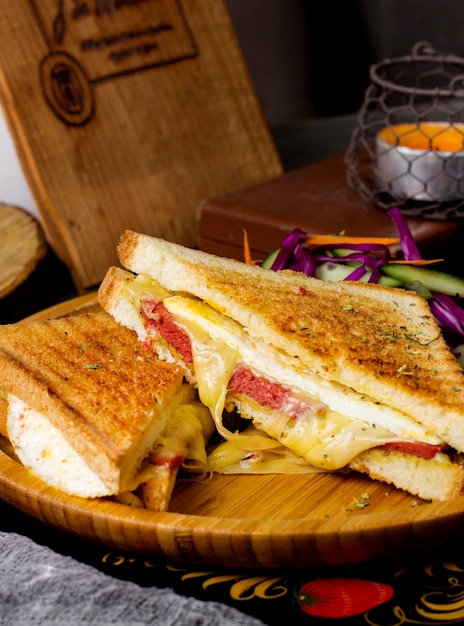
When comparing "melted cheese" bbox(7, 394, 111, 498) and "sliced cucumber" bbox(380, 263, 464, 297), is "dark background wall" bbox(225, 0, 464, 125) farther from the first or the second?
"melted cheese" bbox(7, 394, 111, 498)

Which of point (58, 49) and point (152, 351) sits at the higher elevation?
point (58, 49)

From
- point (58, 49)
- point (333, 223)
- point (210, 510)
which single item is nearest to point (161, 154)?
point (58, 49)

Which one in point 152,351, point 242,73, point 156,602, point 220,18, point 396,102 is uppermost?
point 220,18

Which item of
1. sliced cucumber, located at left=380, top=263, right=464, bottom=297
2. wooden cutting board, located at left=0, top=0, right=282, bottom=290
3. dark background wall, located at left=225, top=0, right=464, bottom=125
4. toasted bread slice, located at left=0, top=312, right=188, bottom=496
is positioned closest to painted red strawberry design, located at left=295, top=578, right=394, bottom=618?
toasted bread slice, located at left=0, top=312, right=188, bottom=496

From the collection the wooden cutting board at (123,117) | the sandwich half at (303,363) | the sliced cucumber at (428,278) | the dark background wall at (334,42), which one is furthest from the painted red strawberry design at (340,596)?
the dark background wall at (334,42)

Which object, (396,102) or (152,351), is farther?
(396,102)

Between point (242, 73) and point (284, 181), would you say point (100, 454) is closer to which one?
point (284, 181)

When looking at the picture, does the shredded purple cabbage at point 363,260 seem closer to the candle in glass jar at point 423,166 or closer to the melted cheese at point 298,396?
the candle in glass jar at point 423,166

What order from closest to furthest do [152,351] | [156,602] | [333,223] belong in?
[156,602] < [152,351] < [333,223]
